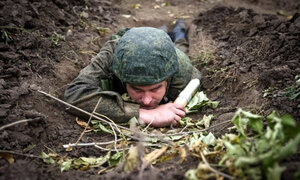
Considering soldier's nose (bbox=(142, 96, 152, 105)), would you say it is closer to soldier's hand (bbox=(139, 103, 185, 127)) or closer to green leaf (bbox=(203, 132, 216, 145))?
soldier's hand (bbox=(139, 103, 185, 127))

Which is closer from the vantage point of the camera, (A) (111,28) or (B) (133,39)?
(B) (133,39)

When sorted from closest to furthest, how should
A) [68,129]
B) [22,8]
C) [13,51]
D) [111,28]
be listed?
[68,129] → [13,51] → [22,8] → [111,28]

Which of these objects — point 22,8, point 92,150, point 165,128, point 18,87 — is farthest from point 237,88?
point 22,8

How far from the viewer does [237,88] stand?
3156 millimetres

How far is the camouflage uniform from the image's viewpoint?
266cm

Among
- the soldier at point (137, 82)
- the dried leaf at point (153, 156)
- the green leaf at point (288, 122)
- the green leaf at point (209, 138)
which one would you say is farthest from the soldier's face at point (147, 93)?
the green leaf at point (288, 122)

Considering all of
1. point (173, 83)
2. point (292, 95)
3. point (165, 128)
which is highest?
point (292, 95)

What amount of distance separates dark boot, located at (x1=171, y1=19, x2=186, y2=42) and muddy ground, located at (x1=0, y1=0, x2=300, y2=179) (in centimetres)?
14

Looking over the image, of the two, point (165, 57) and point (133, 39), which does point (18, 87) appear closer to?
point (133, 39)

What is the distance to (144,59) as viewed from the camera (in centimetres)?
258

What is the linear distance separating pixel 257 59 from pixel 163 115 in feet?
4.52

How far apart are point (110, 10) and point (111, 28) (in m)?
0.64

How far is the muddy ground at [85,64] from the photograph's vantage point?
2180 millimetres

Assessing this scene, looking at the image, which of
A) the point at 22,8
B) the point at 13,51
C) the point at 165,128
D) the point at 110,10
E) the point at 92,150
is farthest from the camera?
the point at 110,10
